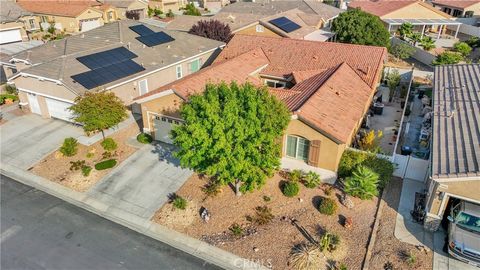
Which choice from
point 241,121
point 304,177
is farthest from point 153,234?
point 304,177

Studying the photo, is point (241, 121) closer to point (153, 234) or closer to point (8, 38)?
point (153, 234)

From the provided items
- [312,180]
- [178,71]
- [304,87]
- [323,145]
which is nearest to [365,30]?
[304,87]

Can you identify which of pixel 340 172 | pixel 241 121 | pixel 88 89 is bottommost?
pixel 340 172

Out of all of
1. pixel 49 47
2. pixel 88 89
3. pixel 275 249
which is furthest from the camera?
pixel 49 47

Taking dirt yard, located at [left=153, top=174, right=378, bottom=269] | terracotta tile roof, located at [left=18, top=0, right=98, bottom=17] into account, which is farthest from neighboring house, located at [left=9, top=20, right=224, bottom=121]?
terracotta tile roof, located at [left=18, top=0, right=98, bottom=17]

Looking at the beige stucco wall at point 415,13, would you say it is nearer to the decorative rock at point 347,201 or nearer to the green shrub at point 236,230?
the decorative rock at point 347,201

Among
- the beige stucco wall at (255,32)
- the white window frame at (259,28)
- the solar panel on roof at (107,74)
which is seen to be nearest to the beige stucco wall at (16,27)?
the solar panel on roof at (107,74)

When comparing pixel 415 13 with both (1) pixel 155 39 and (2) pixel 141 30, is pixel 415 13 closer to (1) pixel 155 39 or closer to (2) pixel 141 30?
(1) pixel 155 39
